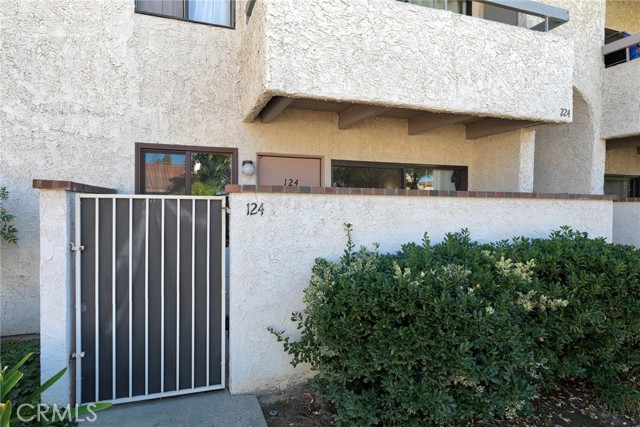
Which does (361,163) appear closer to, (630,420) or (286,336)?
(286,336)

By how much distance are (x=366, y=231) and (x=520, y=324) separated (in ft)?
5.93

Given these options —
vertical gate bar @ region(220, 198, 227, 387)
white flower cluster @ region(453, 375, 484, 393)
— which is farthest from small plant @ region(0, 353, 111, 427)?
white flower cluster @ region(453, 375, 484, 393)

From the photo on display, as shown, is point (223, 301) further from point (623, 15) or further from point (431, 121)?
point (623, 15)

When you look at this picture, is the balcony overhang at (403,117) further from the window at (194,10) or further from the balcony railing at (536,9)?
the window at (194,10)

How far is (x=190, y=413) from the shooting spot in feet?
11.6

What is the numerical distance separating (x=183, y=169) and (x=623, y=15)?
11.8 meters

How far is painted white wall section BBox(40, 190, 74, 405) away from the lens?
336cm

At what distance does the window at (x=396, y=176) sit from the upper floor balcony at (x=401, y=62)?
41.1 inches

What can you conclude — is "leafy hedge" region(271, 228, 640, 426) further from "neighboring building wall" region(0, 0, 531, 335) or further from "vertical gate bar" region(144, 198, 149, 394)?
"neighboring building wall" region(0, 0, 531, 335)

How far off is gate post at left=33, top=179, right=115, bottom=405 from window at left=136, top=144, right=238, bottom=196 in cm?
237

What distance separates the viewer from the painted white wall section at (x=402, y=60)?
4.40 meters

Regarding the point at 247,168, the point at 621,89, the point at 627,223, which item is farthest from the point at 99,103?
the point at 627,223

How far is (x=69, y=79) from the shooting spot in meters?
5.32

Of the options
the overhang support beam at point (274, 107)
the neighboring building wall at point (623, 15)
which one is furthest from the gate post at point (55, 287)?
the neighboring building wall at point (623, 15)
